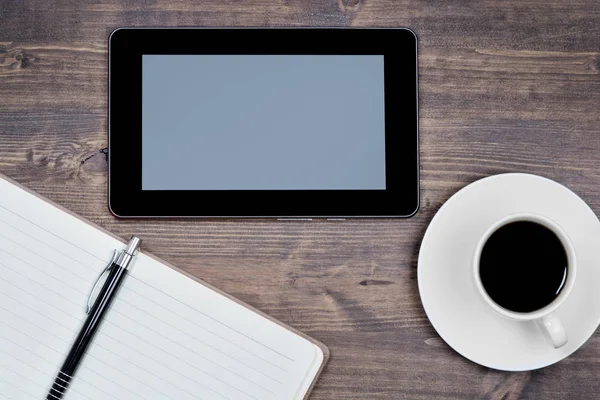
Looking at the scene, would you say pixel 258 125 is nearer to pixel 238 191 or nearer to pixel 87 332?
pixel 238 191

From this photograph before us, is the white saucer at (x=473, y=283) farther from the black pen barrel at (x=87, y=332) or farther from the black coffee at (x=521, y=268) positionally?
the black pen barrel at (x=87, y=332)

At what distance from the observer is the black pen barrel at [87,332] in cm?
55

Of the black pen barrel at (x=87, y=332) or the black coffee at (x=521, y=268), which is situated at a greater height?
the black coffee at (x=521, y=268)

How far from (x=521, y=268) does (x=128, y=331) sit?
1.24 feet

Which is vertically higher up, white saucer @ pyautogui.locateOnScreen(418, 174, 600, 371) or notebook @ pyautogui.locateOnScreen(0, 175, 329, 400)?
white saucer @ pyautogui.locateOnScreen(418, 174, 600, 371)

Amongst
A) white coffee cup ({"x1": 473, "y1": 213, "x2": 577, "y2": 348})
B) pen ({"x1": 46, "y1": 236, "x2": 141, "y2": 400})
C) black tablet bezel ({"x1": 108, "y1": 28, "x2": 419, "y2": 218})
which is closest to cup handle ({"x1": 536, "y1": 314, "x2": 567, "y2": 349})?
white coffee cup ({"x1": 473, "y1": 213, "x2": 577, "y2": 348})

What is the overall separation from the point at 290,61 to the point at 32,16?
27 centimetres

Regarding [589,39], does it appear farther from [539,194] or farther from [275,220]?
[275,220]

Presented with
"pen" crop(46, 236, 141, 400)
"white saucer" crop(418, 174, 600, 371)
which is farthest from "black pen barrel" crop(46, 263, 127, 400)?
"white saucer" crop(418, 174, 600, 371)

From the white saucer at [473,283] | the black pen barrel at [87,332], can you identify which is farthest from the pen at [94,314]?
the white saucer at [473,283]

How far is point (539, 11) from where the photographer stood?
59 cm

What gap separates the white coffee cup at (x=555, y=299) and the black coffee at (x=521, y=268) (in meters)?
0.01

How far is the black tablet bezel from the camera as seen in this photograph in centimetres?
57

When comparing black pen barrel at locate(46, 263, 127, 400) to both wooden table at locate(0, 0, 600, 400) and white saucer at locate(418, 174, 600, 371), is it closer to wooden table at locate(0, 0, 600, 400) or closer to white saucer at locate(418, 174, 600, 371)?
wooden table at locate(0, 0, 600, 400)
